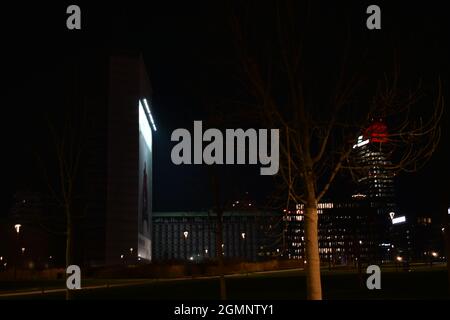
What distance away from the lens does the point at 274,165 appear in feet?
41.8

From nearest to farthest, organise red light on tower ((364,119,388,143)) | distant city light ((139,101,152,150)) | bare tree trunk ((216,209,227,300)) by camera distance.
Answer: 1. red light on tower ((364,119,388,143))
2. bare tree trunk ((216,209,227,300))
3. distant city light ((139,101,152,150))

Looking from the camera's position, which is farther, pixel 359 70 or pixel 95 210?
pixel 95 210

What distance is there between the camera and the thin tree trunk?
12234mm

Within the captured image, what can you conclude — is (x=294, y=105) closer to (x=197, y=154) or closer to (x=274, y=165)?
(x=274, y=165)

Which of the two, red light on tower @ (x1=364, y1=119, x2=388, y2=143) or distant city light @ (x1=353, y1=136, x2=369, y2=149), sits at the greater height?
red light on tower @ (x1=364, y1=119, x2=388, y2=143)

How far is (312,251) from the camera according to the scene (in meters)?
12.2

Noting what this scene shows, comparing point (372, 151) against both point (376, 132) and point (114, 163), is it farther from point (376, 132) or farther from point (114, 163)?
point (114, 163)

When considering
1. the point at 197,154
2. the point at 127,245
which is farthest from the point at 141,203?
the point at 197,154

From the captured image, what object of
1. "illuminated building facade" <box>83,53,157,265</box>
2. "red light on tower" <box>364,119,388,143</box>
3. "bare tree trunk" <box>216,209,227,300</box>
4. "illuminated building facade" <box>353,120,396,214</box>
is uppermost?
"illuminated building facade" <box>83,53,157,265</box>

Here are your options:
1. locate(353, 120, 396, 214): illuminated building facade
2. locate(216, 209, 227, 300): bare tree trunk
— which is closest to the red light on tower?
locate(353, 120, 396, 214): illuminated building facade

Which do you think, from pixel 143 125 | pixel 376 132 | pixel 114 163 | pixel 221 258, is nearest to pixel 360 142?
pixel 376 132

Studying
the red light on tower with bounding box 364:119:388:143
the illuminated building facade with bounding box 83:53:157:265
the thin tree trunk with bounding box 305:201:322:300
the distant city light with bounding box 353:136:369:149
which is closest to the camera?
the thin tree trunk with bounding box 305:201:322:300

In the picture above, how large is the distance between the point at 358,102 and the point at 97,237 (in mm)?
140154

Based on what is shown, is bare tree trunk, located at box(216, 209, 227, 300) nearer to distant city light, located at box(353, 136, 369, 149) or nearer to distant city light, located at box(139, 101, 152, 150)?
distant city light, located at box(353, 136, 369, 149)
